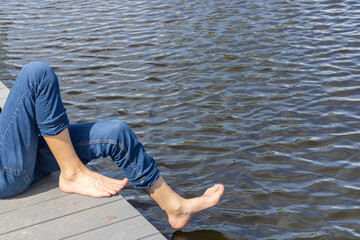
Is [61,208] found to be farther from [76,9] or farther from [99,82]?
[76,9]

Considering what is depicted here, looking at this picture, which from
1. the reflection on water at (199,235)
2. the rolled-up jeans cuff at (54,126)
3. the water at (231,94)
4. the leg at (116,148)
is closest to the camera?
the rolled-up jeans cuff at (54,126)

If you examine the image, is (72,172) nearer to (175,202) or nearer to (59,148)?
(59,148)

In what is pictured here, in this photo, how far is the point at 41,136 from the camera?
3.16 metres

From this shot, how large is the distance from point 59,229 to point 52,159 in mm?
518

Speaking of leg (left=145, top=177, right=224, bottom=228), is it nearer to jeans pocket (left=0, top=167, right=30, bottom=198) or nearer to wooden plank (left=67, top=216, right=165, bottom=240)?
wooden plank (left=67, top=216, right=165, bottom=240)

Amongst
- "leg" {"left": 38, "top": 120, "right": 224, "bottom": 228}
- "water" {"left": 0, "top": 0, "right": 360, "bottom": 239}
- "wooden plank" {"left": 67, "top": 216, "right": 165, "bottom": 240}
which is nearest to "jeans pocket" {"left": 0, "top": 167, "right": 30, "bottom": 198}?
"leg" {"left": 38, "top": 120, "right": 224, "bottom": 228}

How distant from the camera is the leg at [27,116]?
9.49ft

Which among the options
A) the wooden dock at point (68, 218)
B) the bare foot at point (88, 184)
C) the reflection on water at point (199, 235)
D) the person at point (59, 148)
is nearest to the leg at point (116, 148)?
the person at point (59, 148)

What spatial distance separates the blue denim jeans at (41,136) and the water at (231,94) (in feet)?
3.12

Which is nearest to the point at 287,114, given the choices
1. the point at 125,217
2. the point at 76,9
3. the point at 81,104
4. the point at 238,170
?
the point at 238,170

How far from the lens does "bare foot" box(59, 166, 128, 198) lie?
10.7ft

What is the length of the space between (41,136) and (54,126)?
237 mm

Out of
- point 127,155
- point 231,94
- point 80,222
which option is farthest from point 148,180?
point 231,94

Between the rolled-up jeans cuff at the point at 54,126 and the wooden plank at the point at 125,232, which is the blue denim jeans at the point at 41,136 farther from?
the wooden plank at the point at 125,232
